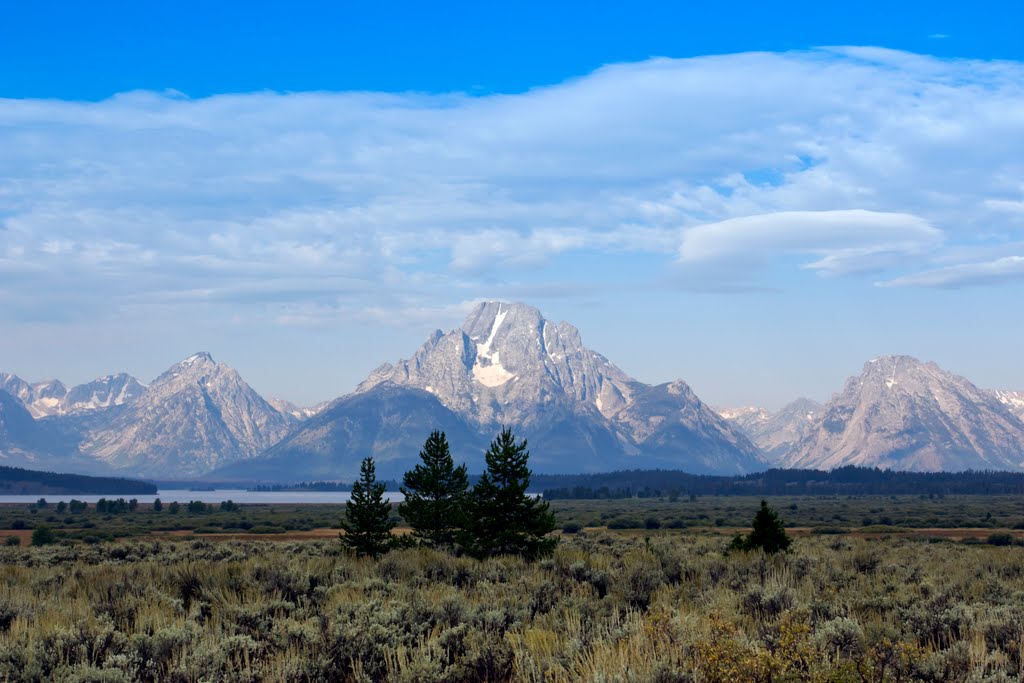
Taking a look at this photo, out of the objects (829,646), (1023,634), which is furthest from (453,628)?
(1023,634)

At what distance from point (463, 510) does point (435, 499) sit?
169 inches

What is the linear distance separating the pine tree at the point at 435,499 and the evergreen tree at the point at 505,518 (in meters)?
2.35

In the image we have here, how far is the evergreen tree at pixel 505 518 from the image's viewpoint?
31516mm

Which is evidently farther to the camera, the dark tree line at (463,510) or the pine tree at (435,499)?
the pine tree at (435,499)

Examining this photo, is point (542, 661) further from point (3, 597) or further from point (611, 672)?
point (3, 597)

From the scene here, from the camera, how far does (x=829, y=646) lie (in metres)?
11.5

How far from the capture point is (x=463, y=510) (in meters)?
33.6

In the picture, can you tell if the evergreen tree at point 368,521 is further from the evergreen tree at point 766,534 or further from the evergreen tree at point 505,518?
the evergreen tree at point 766,534

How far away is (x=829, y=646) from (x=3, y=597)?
13721mm

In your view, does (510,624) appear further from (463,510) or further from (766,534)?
(766,534)

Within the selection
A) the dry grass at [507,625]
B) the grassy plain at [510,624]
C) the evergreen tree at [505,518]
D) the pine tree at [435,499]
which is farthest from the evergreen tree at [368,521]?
the dry grass at [507,625]

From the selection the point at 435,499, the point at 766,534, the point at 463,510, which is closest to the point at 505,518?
the point at 463,510

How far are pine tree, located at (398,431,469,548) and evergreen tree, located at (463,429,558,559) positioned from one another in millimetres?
2353

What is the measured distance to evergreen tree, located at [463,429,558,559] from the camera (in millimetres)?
31516
